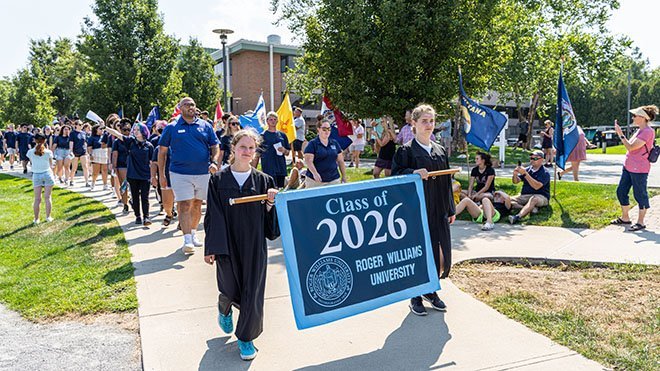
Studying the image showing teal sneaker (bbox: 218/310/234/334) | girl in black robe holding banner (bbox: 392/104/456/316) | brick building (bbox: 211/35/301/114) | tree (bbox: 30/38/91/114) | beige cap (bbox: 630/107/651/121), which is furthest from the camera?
tree (bbox: 30/38/91/114)

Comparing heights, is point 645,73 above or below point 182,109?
above

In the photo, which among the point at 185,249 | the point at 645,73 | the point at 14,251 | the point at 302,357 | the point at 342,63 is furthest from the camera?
the point at 645,73

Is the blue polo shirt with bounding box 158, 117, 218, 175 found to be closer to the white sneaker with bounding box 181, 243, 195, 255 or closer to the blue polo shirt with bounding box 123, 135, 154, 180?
the white sneaker with bounding box 181, 243, 195, 255

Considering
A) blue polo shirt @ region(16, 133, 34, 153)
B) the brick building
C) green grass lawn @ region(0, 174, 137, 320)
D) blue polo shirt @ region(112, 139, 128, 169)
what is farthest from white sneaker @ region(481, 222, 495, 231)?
the brick building

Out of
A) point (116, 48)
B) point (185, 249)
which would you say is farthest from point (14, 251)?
point (116, 48)

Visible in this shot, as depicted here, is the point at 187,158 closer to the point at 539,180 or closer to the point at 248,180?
the point at 248,180

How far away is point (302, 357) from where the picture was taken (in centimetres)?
377

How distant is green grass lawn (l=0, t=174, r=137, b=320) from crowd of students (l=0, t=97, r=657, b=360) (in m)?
0.78

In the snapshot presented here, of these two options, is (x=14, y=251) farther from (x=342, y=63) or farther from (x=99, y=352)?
(x=342, y=63)

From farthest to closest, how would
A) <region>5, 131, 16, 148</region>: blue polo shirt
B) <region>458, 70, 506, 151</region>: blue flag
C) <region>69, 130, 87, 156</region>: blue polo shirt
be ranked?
<region>5, 131, 16, 148</region>: blue polo shirt → <region>69, 130, 87, 156</region>: blue polo shirt → <region>458, 70, 506, 151</region>: blue flag

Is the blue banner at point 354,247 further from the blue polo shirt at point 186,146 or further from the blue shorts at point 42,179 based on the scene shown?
the blue shorts at point 42,179

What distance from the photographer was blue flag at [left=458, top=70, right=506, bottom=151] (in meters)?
8.72

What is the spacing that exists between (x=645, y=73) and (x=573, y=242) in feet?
343

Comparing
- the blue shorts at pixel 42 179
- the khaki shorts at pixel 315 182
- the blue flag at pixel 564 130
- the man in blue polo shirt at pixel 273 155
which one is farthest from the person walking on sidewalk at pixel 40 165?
the blue flag at pixel 564 130
